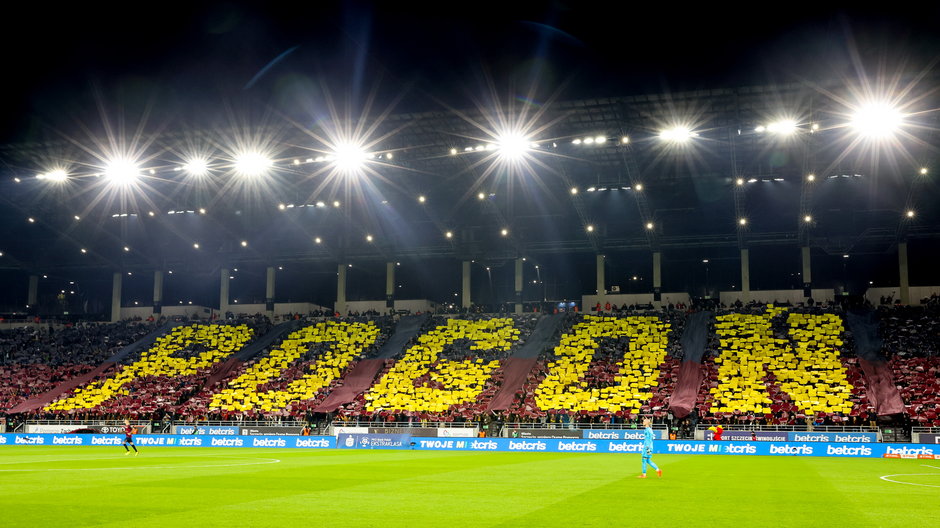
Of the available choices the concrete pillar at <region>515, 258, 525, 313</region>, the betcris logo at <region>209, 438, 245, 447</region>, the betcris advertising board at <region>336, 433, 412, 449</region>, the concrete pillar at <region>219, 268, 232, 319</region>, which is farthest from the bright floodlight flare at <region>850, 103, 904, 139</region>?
the concrete pillar at <region>219, 268, 232, 319</region>

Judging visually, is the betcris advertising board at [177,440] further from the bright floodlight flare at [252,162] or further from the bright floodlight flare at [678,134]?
the bright floodlight flare at [678,134]

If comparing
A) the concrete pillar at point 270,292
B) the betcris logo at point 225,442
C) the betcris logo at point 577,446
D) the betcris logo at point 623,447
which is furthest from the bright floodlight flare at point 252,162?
the betcris logo at point 623,447

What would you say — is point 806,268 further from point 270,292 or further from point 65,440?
point 65,440

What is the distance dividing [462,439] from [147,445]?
18260 mm

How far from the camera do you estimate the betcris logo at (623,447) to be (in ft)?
121

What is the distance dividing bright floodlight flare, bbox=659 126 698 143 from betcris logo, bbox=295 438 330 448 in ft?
81.7

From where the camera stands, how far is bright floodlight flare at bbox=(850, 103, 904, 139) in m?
38.9

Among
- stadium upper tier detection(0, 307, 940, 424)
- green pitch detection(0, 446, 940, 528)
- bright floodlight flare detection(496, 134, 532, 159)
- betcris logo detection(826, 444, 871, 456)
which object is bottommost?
betcris logo detection(826, 444, 871, 456)

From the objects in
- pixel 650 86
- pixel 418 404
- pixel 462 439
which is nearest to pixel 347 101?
pixel 650 86

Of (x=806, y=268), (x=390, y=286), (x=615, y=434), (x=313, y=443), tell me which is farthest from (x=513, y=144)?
(x=806, y=268)

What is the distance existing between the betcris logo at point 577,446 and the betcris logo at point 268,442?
48.9 feet

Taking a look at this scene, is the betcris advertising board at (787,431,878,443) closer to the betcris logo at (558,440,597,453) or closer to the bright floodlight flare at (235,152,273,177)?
the betcris logo at (558,440,597,453)

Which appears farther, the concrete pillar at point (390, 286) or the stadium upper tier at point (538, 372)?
the concrete pillar at point (390, 286)

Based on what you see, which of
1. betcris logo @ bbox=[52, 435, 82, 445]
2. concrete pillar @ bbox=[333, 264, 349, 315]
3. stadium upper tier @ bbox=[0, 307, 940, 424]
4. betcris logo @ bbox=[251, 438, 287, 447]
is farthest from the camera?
concrete pillar @ bbox=[333, 264, 349, 315]
